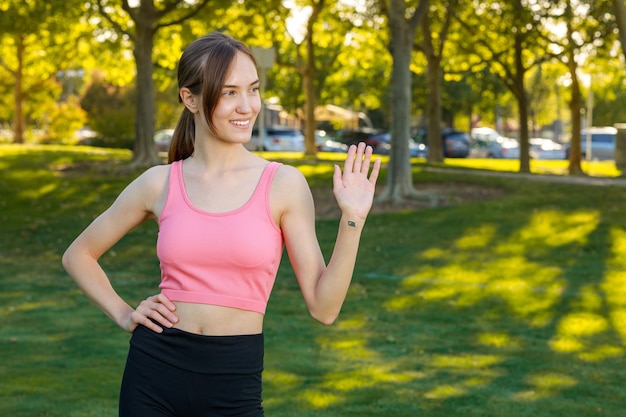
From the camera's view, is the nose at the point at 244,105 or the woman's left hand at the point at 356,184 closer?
the woman's left hand at the point at 356,184

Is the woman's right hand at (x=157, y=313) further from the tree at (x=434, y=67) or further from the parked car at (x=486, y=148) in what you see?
the parked car at (x=486, y=148)

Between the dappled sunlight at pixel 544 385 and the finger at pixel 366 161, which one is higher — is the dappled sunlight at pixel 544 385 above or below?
below

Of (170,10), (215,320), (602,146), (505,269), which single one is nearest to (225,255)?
(215,320)

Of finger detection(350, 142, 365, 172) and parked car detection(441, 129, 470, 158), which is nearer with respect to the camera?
finger detection(350, 142, 365, 172)

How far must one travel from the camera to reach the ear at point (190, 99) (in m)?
3.29

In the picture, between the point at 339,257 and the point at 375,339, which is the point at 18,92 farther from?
the point at 339,257

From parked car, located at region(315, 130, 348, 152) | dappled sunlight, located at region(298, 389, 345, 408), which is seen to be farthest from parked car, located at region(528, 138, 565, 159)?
dappled sunlight, located at region(298, 389, 345, 408)

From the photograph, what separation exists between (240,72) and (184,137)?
1.08ft

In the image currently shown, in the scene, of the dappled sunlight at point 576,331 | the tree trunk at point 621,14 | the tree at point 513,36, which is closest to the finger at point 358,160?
the dappled sunlight at point 576,331

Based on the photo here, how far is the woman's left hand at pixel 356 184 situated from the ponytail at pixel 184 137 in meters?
0.52

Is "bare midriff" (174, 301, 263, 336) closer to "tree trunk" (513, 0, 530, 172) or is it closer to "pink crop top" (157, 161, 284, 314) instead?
"pink crop top" (157, 161, 284, 314)

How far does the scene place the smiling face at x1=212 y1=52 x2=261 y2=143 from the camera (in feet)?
10.6

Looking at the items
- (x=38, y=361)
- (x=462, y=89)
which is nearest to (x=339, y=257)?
(x=38, y=361)

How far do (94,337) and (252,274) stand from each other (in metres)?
7.71
